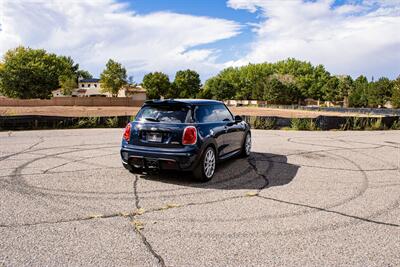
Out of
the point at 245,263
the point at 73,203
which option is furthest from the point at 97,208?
the point at 245,263

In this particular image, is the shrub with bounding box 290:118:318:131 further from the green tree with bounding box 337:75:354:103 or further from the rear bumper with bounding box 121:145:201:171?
the green tree with bounding box 337:75:354:103

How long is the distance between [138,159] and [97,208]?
157 cm

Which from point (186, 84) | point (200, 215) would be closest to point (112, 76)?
point (186, 84)

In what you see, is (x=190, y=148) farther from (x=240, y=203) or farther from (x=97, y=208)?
(x=97, y=208)

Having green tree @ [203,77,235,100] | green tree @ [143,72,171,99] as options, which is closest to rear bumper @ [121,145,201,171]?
green tree @ [143,72,171,99]

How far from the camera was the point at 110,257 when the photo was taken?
3330 mm

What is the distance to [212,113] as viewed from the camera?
22.8ft

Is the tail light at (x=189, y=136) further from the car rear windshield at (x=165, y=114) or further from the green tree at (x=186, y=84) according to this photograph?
the green tree at (x=186, y=84)

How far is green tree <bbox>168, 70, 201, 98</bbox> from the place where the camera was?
321ft

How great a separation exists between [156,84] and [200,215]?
283 ft

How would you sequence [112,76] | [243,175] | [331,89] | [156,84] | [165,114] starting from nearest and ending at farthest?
1. [165,114]
2. [243,175]
3. [112,76]
4. [156,84]
5. [331,89]

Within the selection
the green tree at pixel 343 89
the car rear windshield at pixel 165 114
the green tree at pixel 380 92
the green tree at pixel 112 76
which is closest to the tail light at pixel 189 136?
the car rear windshield at pixel 165 114

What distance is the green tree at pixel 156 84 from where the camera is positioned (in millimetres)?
88438

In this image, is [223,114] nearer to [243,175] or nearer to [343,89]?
[243,175]
